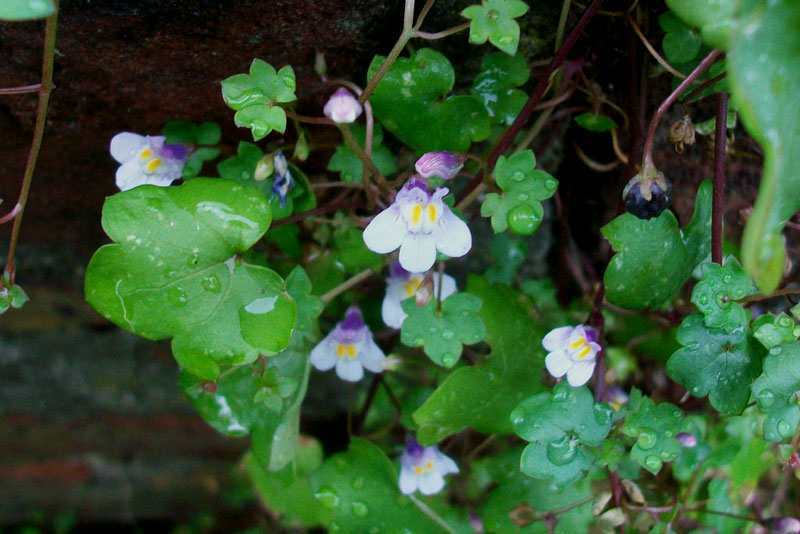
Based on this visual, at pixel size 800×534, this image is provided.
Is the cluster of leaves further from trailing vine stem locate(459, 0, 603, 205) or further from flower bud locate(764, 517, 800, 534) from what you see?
flower bud locate(764, 517, 800, 534)

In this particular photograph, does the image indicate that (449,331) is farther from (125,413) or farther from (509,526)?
(125,413)

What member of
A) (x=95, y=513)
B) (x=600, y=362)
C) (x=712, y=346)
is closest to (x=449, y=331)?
(x=600, y=362)

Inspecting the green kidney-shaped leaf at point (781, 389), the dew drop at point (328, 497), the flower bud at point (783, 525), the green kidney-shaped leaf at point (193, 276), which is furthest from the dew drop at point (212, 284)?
the flower bud at point (783, 525)

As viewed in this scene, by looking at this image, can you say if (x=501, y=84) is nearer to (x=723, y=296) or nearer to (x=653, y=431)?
(x=723, y=296)

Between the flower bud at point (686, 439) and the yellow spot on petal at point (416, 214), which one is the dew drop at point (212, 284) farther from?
the flower bud at point (686, 439)

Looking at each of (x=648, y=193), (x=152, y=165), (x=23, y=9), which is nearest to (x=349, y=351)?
(x=152, y=165)
